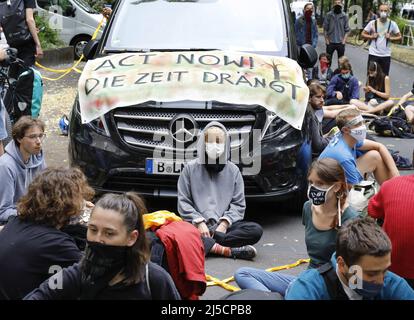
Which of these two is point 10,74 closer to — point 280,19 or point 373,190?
point 280,19

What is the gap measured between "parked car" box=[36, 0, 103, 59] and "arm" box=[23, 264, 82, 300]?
57.4ft

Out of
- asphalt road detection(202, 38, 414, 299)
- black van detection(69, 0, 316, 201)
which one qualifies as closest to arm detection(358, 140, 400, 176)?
black van detection(69, 0, 316, 201)

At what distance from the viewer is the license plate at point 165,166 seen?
5.98 metres

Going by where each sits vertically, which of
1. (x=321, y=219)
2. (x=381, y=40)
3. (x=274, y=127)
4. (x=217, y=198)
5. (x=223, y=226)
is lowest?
(x=381, y=40)

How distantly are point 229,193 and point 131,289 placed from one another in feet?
9.22

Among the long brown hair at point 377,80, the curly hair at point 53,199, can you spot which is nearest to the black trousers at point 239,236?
the curly hair at point 53,199

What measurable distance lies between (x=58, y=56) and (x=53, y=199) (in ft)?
51.1

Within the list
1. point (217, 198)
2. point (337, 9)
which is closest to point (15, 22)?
point (217, 198)

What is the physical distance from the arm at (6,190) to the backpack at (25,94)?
3.01 metres

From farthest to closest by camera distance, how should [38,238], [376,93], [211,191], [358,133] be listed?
[376,93] < [358,133] < [211,191] < [38,238]

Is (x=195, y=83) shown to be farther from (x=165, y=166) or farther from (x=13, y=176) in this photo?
(x=13, y=176)

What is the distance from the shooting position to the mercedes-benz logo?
598 centimetres

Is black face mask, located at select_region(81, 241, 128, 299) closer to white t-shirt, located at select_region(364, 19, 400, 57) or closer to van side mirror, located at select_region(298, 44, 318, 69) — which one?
van side mirror, located at select_region(298, 44, 318, 69)

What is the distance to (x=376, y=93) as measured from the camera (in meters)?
12.0
